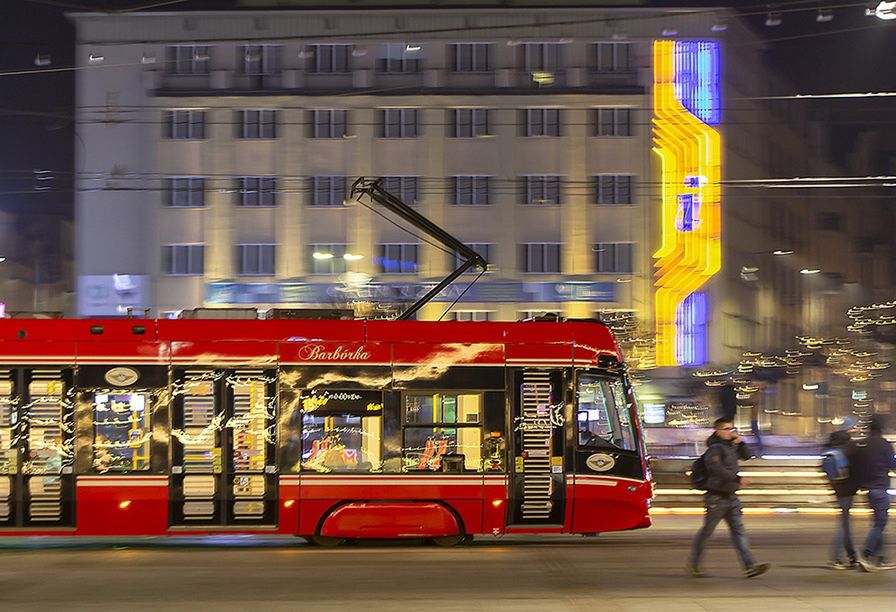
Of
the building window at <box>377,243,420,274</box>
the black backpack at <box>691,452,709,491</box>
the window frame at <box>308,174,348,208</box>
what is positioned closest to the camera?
the black backpack at <box>691,452,709,491</box>

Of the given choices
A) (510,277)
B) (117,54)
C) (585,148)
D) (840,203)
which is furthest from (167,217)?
(840,203)

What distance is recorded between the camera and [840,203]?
248ft

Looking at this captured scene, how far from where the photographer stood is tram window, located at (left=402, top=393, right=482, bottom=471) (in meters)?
14.2

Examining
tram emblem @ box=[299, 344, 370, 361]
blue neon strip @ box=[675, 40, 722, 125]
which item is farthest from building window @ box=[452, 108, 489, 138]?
tram emblem @ box=[299, 344, 370, 361]

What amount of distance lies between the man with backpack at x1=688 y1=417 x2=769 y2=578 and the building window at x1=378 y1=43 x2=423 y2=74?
3445cm

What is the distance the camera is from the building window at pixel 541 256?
4400cm

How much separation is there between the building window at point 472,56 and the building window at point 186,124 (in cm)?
1009

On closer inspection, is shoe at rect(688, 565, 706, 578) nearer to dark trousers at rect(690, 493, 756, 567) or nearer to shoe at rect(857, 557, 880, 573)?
dark trousers at rect(690, 493, 756, 567)

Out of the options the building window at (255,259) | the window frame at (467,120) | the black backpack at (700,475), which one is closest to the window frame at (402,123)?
the window frame at (467,120)

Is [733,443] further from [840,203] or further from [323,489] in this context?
[840,203]

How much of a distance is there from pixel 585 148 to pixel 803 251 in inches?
974

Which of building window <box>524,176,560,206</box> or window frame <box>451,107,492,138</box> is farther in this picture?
building window <box>524,176,560,206</box>

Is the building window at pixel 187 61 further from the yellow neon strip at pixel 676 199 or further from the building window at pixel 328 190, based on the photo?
the yellow neon strip at pixel 676 199

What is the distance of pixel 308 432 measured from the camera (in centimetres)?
1417
